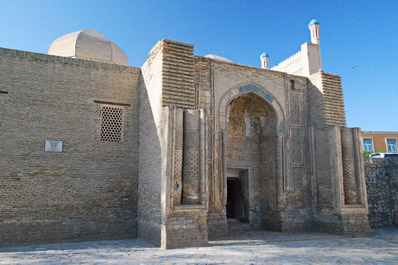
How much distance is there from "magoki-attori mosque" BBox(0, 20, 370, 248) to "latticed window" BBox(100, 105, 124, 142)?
0.03 m

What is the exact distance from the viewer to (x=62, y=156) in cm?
909

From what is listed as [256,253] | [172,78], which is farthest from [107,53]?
[256,253]

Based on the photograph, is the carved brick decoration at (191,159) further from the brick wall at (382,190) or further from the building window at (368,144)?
the building window at (368,144)

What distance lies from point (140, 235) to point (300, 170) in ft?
16.3

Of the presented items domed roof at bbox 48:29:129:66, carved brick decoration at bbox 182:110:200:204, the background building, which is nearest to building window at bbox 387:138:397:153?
the background building

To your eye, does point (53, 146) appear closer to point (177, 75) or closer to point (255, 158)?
point (177, 75)

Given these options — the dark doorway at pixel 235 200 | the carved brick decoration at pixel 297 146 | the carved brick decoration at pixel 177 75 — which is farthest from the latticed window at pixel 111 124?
the carved brick decoration at pixel 297 146

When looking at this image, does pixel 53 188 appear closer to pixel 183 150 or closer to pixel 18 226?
pixel 18 226

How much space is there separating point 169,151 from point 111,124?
8.72 ft

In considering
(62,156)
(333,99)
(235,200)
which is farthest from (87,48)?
(333,99)

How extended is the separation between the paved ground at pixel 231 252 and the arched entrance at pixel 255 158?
1.77m

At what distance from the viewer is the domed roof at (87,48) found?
12062 mm

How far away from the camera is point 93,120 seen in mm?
9555

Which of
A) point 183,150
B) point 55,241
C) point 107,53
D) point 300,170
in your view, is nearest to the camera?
point 183,150
